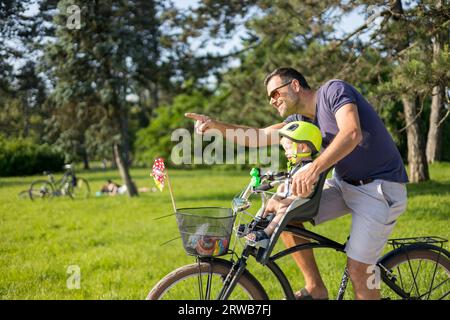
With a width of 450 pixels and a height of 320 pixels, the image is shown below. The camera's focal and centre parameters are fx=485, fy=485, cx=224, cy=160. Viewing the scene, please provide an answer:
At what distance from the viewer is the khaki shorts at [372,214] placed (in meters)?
2.56

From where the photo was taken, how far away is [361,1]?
7055 mm

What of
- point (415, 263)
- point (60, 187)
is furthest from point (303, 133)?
point (60, 187)

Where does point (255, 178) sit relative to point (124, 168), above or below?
above

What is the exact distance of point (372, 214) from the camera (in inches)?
101

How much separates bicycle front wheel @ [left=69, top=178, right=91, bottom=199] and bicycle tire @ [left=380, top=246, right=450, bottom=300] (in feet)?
35.8

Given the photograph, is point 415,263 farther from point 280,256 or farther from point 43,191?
point 43,191

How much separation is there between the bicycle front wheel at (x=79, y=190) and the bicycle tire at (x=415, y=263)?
10.9m

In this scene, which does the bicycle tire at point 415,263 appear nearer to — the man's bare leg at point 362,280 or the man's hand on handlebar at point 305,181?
the man's bare leg at point 362,280

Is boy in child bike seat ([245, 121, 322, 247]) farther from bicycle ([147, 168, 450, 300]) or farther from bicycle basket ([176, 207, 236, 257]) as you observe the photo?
bicycle basket ([176, 207, 236, 257])

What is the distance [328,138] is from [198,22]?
11827 millimetres

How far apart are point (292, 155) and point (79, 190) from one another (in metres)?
11.9

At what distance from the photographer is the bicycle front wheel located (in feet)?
42.2

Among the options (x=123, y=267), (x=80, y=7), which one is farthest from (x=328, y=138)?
(x=80, y=7)

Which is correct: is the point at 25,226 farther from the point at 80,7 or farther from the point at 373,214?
the point at 373,214
